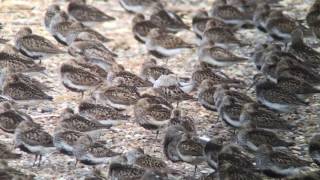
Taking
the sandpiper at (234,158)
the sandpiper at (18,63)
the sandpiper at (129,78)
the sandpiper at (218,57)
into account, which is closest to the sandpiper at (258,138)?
the sandpiper at (234,158)

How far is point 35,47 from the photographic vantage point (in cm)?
1254

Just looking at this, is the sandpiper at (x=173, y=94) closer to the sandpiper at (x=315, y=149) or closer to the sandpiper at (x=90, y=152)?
the sandpiper at (x=90, y=152)

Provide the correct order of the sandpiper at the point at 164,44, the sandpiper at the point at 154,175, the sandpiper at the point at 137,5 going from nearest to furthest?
1. the sandpiper at the point at 154,175
2. the sandpiper at the point at 164,44
3. the sandpiper at the point at 137,5

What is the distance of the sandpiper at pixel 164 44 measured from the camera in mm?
12969

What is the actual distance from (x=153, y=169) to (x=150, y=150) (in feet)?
4.42

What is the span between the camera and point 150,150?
35.3 feet

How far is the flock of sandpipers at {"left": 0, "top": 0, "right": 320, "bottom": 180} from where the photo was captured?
31.9ft

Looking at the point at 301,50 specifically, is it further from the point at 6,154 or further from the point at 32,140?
the point at 6,154

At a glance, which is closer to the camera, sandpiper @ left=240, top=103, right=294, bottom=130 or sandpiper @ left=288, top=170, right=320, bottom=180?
sandpiper @ left=288, top=170, right=320, bottom=180

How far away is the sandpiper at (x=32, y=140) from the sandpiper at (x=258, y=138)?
80.7 inches

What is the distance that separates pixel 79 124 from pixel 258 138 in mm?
1963

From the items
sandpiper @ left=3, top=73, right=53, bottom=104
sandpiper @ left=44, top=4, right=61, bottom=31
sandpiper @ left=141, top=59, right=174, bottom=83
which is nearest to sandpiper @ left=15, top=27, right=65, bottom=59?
sandpiper @ left=141, top=59, right=174, bottom=83

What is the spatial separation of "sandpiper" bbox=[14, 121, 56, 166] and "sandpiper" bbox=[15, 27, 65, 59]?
257 cm

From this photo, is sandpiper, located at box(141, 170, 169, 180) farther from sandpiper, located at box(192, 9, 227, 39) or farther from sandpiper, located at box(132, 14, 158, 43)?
sandpiper, located at box(192, 9, 227, 39)
